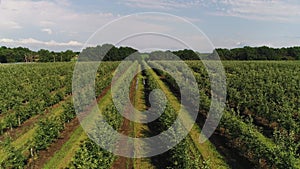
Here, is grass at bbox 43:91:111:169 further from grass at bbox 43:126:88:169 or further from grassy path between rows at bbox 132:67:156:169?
grassy path between rows at bbox 132:67:156:169

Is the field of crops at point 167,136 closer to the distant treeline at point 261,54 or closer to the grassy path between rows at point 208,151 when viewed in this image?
the grassy path between rows at point 208,151

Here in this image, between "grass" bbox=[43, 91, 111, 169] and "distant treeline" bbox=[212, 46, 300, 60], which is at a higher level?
"distant treeline" bbox=[212, 46, 300, 60]

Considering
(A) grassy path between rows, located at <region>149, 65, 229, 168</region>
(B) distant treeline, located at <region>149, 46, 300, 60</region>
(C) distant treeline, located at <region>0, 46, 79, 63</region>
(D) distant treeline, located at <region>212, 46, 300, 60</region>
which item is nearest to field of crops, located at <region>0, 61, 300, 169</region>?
(A) grassy path between rows, located at <region>149, 65, 229, 168</region>

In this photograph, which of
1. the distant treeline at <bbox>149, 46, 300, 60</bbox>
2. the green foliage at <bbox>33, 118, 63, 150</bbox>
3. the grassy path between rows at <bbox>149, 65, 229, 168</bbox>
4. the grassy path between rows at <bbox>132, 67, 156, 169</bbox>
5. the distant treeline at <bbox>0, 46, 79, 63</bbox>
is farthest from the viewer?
the distant treeline at <bbox>0, 46, 79, 63</bbox>

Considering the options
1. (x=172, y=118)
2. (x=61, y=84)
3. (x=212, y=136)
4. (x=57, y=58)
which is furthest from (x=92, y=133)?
(x=57, y=58)

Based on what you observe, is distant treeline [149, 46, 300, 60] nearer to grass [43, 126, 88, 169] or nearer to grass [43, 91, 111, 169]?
grass [43, 91, 111, 169]

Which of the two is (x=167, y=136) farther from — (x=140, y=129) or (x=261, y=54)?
(x=261, y=54)

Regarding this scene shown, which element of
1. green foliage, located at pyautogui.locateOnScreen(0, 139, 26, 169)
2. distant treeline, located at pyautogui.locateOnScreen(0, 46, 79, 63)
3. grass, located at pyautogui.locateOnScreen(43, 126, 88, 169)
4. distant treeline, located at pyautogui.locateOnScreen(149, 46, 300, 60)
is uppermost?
distant treeline, located at pyautogui.locateOnScreen(149, 46, 300, 60)

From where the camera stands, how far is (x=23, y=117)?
21156mm

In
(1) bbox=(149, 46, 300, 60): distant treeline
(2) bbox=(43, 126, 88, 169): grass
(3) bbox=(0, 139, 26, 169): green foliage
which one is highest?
(1) bbox=(149, 46, 300, 60): distant treeline

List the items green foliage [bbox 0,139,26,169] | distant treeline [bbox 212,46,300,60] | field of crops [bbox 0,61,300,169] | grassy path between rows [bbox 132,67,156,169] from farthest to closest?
distant treeline [bbox 212,46,300,60]
grassy path between rows [bbox 132,67,156,169]
field of crops [bbox 0,61,300,169]
green foliage [bbox 0,139,26,169]

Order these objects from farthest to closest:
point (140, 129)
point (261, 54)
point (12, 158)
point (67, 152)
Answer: point (261, 54), point (140, 129), point (67, 152), point (12, 158)

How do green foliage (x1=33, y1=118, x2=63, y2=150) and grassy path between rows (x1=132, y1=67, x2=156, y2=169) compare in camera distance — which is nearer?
grassy path between rows (x1=132, y1=67, x2=156, y2=169)

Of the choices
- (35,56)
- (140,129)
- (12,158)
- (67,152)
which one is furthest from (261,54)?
(12,158)
